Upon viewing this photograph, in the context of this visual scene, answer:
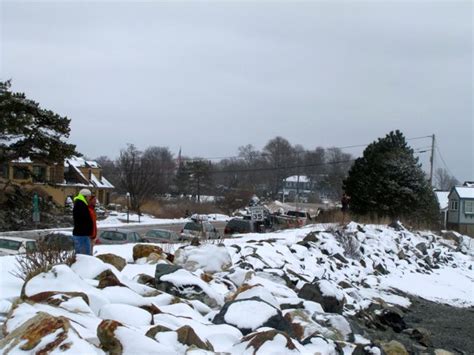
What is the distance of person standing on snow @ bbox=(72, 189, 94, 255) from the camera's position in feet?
35.2

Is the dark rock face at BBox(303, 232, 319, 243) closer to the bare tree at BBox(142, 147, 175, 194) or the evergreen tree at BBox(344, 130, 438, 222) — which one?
the evergreen tree at BBox(344, 130, 438, 222)

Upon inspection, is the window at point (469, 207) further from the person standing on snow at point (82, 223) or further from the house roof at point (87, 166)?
the person standing on snow at point (82, 223)

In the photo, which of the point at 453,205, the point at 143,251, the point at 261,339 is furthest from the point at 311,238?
the point at 453,205

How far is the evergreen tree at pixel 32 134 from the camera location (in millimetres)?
33344

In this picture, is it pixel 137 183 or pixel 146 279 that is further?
pixel 137 183

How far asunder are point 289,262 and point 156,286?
7.49 m

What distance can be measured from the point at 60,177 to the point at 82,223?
41.7 meters

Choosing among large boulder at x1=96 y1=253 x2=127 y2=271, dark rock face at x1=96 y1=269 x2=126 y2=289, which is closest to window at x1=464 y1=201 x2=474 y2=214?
large boulder at x1=96 y1=253 x2=127 y2=271

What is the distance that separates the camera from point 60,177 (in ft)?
166

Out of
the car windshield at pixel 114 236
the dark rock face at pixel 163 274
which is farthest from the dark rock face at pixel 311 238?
the dark rock face at pixel 163 274

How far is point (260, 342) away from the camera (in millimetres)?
7137

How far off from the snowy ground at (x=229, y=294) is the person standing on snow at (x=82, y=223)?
2.57 ft

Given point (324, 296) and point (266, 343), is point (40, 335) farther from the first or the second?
point (324, 296)

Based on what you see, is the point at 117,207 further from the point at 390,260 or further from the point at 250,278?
the point at 250,278
